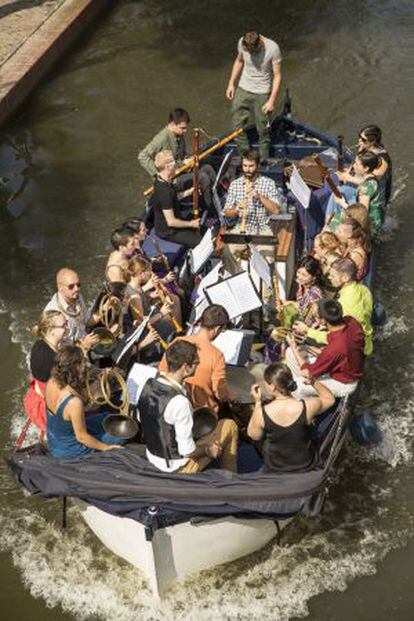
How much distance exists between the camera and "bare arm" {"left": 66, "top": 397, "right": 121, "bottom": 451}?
249 inches

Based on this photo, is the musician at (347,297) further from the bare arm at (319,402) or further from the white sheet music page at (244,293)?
the bare arm at (319,402)

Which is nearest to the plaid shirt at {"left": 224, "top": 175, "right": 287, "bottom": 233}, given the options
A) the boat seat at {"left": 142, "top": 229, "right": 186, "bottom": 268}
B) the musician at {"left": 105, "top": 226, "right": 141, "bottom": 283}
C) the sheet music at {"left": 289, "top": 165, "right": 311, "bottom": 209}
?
the sheet music at {"left": 289, "top": 165, "right": 311, "bottom": 209}

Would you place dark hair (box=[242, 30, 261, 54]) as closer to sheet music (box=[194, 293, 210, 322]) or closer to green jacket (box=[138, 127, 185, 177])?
green jacket (box=[138, 127, 185, 177])

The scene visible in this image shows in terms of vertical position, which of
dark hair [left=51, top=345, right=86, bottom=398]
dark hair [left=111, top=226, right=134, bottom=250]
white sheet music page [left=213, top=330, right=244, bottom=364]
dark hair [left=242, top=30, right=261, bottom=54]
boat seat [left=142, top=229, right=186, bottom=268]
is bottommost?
boat seat [left=142, top=229, right=186, bottom=268]

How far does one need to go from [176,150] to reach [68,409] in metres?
4.99

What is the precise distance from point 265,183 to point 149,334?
7.94ft

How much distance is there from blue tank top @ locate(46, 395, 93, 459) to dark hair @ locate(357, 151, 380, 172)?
4.75m

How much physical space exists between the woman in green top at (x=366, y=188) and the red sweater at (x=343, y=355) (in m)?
2.31

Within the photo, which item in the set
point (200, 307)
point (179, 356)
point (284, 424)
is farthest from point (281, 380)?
point (200, 307)

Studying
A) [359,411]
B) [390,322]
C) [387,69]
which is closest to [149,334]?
[359,411]

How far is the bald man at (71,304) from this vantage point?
300 inches

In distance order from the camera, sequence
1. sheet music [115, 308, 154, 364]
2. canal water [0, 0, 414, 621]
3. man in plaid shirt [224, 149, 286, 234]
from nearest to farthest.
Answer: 1. canal water [0, 0, 414, 621]
2. sheet music [115, 308, 154, 364]
3. man in plaid shirt [224, 149, 286, 234]

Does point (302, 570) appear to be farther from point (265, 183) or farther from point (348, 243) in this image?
point (265, 183)

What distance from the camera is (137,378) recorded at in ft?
23.7
